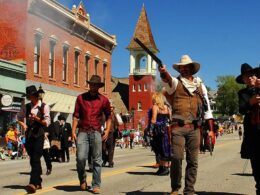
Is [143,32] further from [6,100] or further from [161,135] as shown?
[161,135]

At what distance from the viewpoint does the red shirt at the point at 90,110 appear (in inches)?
350

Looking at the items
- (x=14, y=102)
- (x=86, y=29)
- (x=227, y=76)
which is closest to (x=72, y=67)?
(x=86, y=29)

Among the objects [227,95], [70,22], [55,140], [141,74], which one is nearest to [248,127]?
[55,140]

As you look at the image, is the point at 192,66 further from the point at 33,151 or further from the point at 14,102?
the point at 14,102

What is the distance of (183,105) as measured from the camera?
767 centimetres

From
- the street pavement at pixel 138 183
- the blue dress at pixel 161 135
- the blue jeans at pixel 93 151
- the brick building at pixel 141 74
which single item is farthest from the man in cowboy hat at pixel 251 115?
the brick building at pixel 141 74

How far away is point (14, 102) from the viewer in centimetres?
3158

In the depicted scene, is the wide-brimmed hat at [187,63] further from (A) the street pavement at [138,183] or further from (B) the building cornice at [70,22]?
(B) the building cornice at [70,22]

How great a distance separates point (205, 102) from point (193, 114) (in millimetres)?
395

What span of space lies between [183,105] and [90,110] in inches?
75.0

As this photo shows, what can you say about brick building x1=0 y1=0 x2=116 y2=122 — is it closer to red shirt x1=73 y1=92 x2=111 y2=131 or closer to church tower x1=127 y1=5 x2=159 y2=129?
red shirt x1=73 y1=92 x2=111 y2=131

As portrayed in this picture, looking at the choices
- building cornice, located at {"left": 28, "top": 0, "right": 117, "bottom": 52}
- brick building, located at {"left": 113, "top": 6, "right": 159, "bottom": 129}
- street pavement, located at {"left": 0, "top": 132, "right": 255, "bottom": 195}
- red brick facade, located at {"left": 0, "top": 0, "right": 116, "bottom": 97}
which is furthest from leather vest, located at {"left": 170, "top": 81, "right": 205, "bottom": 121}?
brick building, located at {"left": 113, "top": 6, "right": 159, "bottom": 129}

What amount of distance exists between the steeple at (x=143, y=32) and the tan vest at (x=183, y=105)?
73.9 meters

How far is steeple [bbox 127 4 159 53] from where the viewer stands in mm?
82062
